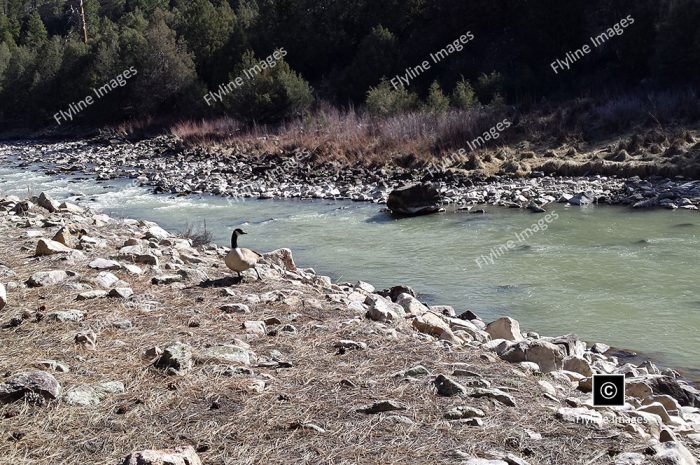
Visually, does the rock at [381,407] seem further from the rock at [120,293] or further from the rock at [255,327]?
the rock at [120,293]

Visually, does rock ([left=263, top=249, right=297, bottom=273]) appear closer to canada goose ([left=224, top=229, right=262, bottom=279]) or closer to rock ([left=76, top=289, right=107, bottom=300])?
canada goose ([left=224, top=229, right=262, bottom=279])

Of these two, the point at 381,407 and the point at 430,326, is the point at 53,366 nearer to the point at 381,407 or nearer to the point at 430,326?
the point at 381,407

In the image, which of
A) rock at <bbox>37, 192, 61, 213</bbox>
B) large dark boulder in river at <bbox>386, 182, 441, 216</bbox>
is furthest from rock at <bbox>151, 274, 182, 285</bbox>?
large dark boulder in river at <bbox>386, 182, 441, 216</bbox>

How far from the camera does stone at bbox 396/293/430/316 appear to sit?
21.7ft

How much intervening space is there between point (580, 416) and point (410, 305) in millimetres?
3244

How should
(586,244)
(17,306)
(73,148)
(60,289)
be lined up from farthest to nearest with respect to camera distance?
(73,148) < (586,244) < (60,289) < (17,306)

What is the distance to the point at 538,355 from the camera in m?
4.98

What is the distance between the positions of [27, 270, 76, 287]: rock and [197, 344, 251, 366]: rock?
2.06 meters

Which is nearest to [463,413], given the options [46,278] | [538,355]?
[538,355]

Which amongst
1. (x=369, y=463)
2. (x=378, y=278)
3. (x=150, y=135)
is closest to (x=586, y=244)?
(x=378, y=278)

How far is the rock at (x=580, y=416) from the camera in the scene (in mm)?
3549

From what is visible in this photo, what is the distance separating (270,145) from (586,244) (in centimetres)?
1421

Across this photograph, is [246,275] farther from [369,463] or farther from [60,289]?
[369,463]

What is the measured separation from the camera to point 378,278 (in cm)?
971
